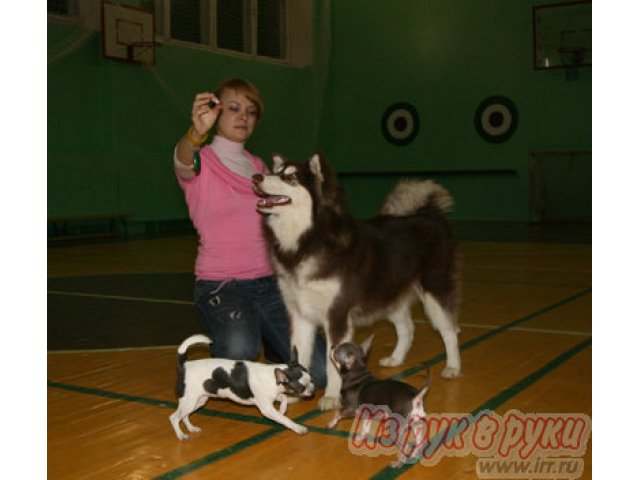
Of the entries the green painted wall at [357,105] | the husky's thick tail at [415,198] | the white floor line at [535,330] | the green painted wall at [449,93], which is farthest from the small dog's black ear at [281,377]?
the green painted wall at [449,93]

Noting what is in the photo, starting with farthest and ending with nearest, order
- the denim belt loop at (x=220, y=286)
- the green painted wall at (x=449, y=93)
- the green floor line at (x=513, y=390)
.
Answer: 1. the green painted wall at (x=449, y=93)
2. the denim belt loop at (x=220, y=286)
3. the green floor line at (x=513, y=390)

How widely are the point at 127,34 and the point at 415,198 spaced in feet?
40.6

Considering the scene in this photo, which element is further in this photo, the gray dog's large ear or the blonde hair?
the blonde hair

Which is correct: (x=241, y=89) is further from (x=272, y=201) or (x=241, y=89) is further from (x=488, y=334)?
(x=488, y=334)

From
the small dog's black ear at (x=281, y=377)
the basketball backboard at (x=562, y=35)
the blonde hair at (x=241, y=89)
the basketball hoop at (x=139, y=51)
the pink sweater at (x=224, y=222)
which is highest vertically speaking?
the basketball backboard at (x=562, y=35)

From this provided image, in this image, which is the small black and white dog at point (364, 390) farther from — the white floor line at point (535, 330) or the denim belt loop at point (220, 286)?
the white floor line at point (535, 330)

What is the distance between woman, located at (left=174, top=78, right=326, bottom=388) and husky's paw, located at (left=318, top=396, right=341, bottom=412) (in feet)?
1.53

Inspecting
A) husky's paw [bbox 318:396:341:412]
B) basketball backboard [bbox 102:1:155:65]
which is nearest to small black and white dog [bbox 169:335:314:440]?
husky's paw [bbox 318:396:341:412]

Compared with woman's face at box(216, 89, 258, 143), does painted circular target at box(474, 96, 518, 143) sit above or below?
above

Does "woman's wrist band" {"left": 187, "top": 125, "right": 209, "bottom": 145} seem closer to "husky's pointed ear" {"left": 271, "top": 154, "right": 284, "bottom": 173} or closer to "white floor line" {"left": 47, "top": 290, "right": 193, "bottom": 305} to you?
"husky's pointed ear" {"left": 271, "top": 154, "right": 284, "bottom": 173}

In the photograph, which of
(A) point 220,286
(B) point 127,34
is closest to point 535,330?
(A) point 220,286

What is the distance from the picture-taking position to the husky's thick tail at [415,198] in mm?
4680

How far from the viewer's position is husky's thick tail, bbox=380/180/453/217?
4.68 metres

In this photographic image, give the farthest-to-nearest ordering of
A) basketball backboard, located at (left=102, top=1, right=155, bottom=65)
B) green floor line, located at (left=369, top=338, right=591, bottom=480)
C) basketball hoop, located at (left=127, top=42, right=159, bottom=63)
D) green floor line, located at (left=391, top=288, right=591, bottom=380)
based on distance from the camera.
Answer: basketball hoop, located at (left=127, top=42, right=159, bottom=63) → basketball backboard, located at (left=102, top=1, right=155, bottom=65) → green floor line, located at (left=391, top=288, right=591, bottom=380) → green floor line, located at (left=369, top=338, right=591, bottom=480)
